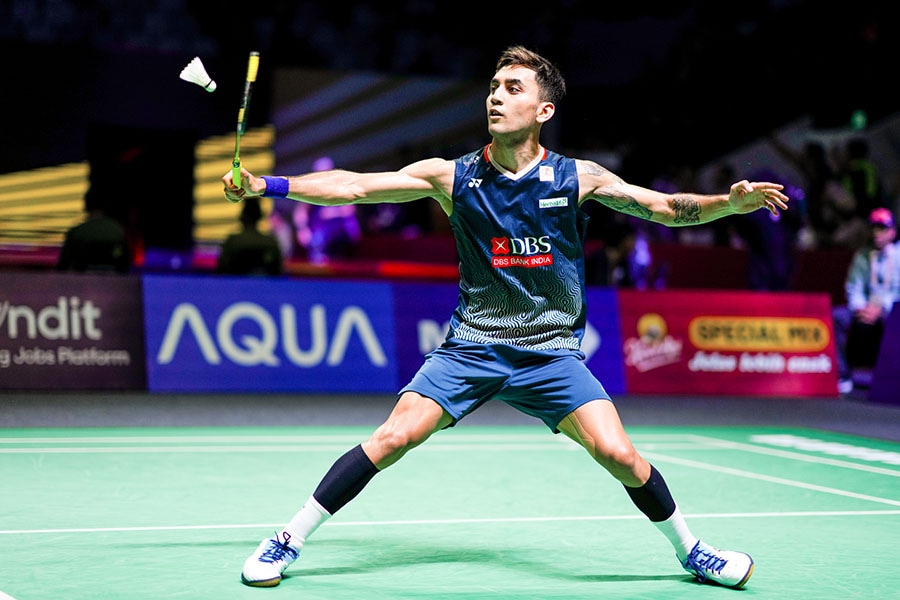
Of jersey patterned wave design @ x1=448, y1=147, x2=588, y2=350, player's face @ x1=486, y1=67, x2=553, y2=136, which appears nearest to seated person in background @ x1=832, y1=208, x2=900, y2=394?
jersey patterned wave design @ x1=448, y1=147, x2=588, y2=350

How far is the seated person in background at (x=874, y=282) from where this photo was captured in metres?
13.3

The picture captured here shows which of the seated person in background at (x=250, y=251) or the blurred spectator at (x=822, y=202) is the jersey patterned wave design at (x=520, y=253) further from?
the blurred spectator at (x=822, y=202)

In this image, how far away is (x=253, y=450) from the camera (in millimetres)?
8617

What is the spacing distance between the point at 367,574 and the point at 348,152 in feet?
65.9

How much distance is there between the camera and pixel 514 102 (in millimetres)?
4973

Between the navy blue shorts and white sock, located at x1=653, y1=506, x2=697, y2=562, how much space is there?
1.77ft

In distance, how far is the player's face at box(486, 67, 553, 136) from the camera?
4.96 metres

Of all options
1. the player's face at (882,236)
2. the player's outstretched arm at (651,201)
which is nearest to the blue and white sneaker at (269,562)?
the player's outstretched arm at (651,201)

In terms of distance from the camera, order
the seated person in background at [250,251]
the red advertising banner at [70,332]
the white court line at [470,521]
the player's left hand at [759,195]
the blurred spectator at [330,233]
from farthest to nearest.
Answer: the blurred spectator at [330,233] → the seated person in background at [250,251] → the red advertising banner at [70,332] → the white court line at [470,521] → the player's left hand at [759,195]

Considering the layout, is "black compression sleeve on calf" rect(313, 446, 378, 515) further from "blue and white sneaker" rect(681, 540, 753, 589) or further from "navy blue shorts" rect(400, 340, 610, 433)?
"blue and white sneaker" rect(681, 540, 753, 589)

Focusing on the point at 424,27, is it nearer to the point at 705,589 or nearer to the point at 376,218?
the point at 376,218

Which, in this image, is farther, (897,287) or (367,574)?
(897,287)

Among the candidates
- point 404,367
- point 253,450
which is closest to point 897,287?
point 404,367

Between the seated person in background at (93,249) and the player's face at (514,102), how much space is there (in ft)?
24.9
